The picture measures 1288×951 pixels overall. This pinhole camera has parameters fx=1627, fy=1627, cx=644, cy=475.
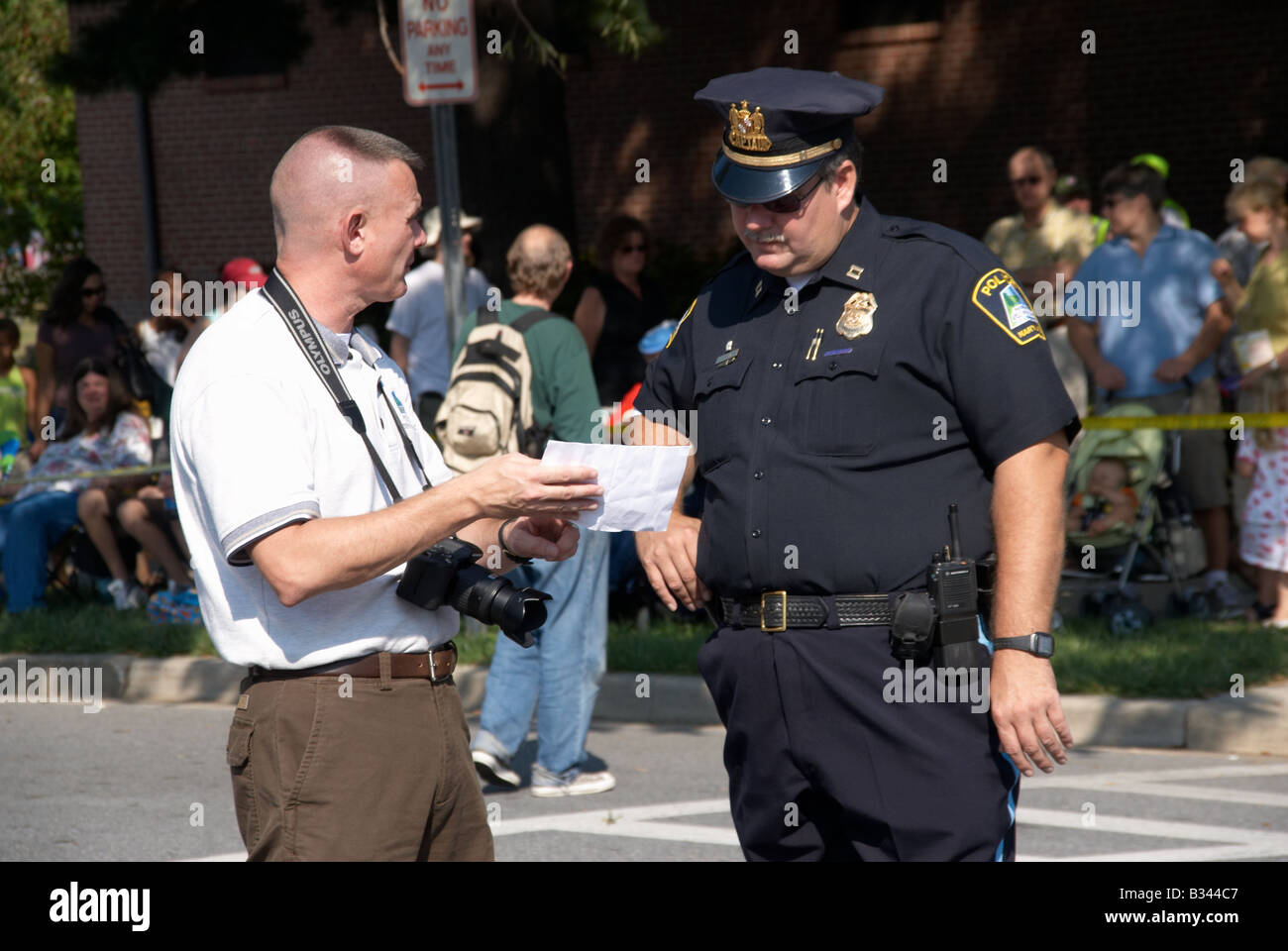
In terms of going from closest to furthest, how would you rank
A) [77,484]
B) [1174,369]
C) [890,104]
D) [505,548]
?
[505,548]
[1174,369]
[77,484]
[890,104]

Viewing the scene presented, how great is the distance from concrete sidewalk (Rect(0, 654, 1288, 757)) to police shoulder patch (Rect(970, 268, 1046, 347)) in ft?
13.6

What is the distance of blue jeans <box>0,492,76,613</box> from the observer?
10211mm

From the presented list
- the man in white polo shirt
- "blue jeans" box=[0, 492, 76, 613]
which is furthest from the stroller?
"blue jeans" box=[0, 492, 76, 613]

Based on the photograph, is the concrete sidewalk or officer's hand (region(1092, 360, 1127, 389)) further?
officer's hand (region(1092, 360, 1127, 389))

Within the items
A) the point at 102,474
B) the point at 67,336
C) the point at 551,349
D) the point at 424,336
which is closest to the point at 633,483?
the point at 551,349

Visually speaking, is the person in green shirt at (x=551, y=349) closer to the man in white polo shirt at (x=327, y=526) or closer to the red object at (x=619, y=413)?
the red object at (x=619, y=413)

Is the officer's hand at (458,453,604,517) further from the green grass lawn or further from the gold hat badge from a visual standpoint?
the green grass lawn

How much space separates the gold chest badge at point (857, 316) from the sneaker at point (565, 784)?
352 cm

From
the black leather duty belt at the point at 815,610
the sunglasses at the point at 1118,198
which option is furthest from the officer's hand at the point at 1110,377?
the black leather duty belt at the point at 815,610

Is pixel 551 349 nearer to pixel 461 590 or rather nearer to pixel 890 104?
pixel 461 590

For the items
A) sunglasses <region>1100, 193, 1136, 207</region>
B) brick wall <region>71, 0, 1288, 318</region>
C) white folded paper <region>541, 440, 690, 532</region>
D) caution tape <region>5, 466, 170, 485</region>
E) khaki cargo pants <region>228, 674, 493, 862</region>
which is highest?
brick wall <region>71, 0, 1288, 318</region>

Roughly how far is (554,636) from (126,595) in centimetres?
482

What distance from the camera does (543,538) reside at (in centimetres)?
338

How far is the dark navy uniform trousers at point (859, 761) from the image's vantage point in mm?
3186
